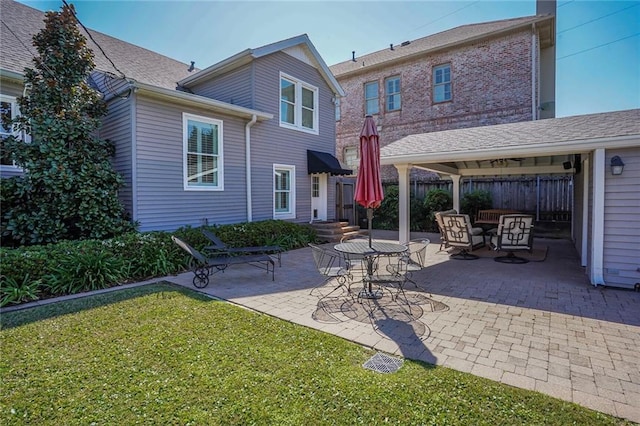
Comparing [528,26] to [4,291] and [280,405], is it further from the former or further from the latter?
[4,291]

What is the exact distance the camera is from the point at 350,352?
139 inches

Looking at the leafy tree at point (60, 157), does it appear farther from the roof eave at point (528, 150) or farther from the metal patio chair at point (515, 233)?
the metal patio chair at point (515, 233)

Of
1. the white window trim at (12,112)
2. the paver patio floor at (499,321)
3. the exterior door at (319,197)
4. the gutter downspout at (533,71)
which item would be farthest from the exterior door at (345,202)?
the white window trim at (12,112)

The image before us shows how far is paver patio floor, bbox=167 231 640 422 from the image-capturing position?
306cm

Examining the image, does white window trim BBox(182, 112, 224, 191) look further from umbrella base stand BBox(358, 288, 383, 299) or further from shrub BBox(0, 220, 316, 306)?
umbrella base stand BBox(358, 288, 383, 299)

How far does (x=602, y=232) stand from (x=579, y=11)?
15.4 metres

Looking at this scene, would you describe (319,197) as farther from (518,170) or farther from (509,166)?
(518,170)

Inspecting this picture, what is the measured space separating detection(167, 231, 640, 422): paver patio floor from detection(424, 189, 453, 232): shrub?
704cm

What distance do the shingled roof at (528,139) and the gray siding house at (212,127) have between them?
4346 millimetres

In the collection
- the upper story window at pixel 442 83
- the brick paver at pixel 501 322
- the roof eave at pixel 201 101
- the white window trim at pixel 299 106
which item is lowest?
the brick paver at pixel 501 322

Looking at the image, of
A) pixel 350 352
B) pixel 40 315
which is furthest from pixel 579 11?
pixel 40 315

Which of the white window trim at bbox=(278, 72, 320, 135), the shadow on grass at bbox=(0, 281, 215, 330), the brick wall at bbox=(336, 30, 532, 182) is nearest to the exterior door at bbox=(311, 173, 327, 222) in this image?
the white window trim at bbox=(278, 72, 320, 135)

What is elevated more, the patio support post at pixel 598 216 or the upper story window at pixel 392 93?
the upper story window at pixel 392 93

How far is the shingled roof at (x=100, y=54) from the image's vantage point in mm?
8625
